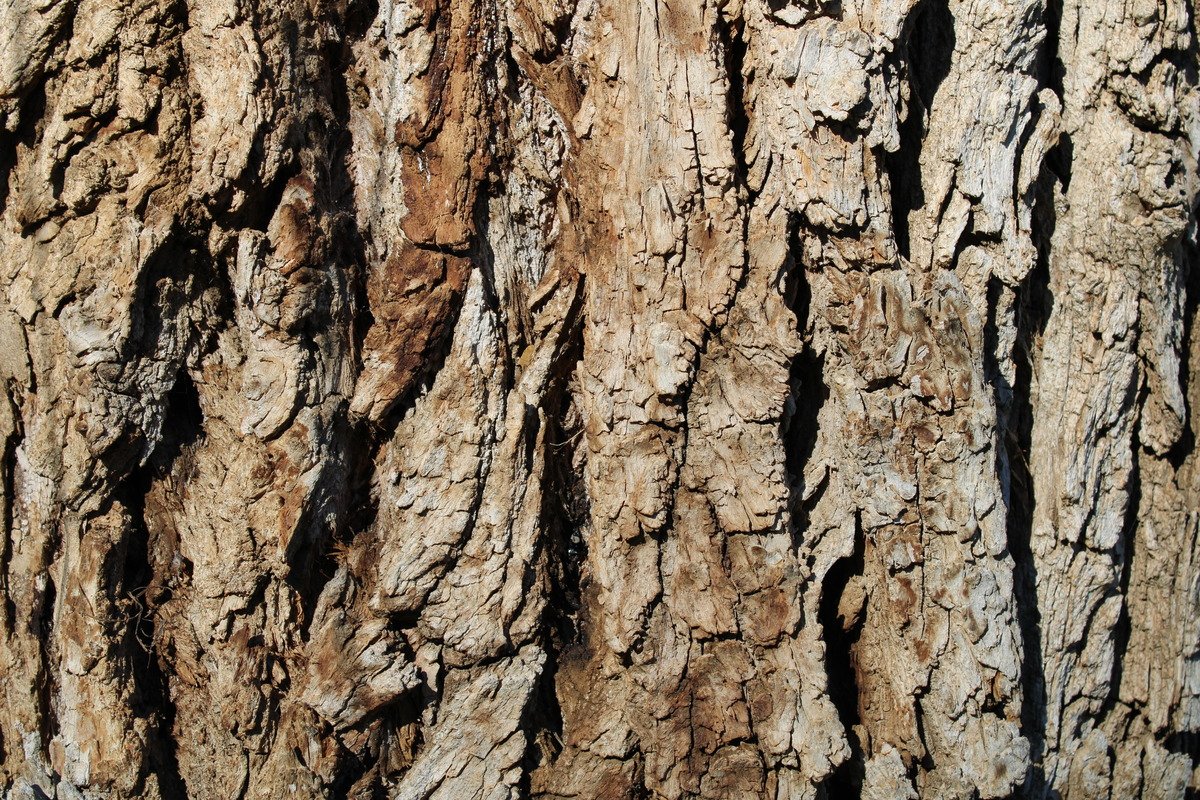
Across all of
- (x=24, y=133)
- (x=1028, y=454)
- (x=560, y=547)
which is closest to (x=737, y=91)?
(x=560, y=547)

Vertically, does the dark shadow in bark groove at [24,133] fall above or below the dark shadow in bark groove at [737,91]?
below

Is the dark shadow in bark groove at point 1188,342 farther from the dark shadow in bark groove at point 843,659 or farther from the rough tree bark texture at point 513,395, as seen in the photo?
the dark shadow in bark groove at point 843,659

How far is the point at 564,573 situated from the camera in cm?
252

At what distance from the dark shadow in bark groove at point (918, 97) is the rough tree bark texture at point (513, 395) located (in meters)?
0.01

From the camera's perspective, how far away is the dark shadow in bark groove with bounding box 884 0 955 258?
Answer: 2555mm

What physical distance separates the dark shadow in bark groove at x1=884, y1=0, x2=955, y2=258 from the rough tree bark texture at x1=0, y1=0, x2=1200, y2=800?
0.05ft

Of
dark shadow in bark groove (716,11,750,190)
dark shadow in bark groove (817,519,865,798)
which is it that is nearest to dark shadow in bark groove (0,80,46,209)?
dark shadow in bark groove (716,11,750,190)

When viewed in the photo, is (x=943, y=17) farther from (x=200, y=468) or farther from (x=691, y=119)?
(x=200, y=468)

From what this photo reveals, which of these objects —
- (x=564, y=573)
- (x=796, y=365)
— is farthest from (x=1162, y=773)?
(x=564, y=573)

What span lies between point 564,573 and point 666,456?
43cm

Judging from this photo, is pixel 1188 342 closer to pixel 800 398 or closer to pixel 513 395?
pixel 800 398

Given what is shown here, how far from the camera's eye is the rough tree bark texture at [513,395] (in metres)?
2.18

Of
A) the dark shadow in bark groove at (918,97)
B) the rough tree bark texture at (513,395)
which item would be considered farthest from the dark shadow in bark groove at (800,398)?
the dark shadow in bark groove at (918,97)

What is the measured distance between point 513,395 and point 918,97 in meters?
1.36
